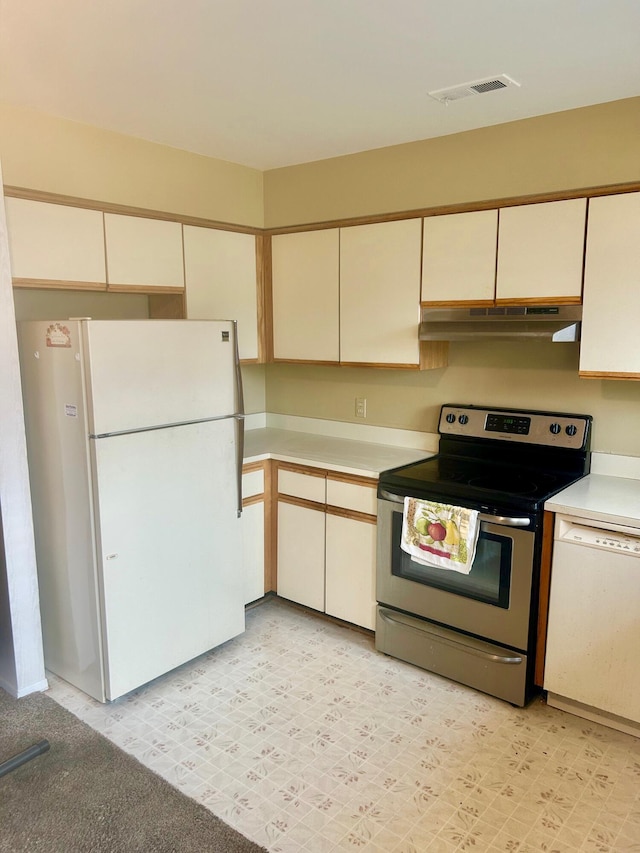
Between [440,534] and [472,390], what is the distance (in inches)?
34.3

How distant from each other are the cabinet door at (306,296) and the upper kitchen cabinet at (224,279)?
14cm

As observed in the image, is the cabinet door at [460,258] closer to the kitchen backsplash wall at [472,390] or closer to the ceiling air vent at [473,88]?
the kitchen backsplash wall at [472,390]

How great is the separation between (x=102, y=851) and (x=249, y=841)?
1.45 ft

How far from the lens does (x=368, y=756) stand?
2.27 metres

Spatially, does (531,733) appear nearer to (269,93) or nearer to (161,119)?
(269,93)

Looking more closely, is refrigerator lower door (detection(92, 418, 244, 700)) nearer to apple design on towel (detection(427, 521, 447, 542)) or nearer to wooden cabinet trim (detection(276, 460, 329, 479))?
wooden cabinet trim (detection(276, 460, 329, 479))

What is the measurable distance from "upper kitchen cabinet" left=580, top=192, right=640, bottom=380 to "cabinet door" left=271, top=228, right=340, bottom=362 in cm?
131

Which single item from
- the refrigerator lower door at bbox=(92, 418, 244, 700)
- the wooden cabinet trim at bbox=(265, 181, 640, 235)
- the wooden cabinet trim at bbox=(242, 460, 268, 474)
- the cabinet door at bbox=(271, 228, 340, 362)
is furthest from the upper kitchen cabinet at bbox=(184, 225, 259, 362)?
the refrigerator lower door at bbox=(92, 418, 244, 700)

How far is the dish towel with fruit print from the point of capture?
99.3 inches

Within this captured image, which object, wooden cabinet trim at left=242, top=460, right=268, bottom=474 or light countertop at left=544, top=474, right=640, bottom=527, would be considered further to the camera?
wooden cabinet trim at left=242, top=460, right=268, bottom=474

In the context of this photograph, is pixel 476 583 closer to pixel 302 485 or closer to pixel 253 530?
pixel 302 485

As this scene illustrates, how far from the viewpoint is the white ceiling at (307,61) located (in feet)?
5.77

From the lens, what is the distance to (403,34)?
6.23 ft

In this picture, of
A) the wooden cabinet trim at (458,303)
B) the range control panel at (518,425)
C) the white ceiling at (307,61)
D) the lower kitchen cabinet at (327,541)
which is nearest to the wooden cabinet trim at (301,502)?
the lower kitchen cabinet at (327,541)
